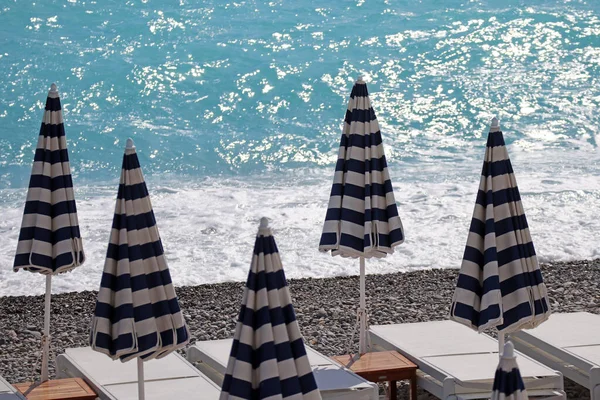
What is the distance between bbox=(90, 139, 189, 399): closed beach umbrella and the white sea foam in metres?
4.93

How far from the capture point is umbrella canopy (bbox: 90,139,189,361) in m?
4.79

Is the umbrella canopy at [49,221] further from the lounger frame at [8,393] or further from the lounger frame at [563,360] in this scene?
the lounger frame at [563,360]

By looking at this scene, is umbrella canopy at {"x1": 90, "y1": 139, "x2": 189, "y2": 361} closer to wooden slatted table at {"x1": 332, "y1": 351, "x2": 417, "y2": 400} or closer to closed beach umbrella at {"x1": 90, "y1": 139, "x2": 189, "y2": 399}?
closed beach umbrella at {"x1": 90, "y1": 139, "x2": 189, "y2": 399}

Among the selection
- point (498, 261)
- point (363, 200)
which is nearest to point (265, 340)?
point (498, 261)

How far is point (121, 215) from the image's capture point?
190 inches

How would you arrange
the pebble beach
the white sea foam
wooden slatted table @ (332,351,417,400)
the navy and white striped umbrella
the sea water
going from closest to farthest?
the navy and white striped umbrella → wooden slatted table @ (332,351,417,400) → the pebble beach → the white sea foam → the sea water

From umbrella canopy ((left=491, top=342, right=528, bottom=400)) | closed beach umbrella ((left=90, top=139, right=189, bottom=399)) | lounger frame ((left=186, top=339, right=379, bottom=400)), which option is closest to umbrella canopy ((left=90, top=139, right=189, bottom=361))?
closed beach umbrella ((left=90, top=139, right=189, bottom=399))

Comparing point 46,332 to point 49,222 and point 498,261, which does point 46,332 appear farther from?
point 498,261

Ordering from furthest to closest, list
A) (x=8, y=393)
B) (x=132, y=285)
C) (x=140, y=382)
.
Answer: (x=8, y=393)
(x=140, y=382)
(x=132, y=285)

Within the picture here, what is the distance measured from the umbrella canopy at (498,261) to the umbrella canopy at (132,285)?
151 cm

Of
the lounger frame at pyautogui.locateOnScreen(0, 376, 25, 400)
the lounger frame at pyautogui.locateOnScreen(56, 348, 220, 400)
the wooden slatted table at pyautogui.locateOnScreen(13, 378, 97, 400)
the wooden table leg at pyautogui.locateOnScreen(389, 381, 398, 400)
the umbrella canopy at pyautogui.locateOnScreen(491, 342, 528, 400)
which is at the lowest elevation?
the wooden table leg at pyautogui.locateOnScreen(389, 381, 398, 400)

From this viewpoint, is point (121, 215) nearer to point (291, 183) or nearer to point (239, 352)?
point (239, 352)

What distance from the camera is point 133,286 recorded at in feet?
15.8

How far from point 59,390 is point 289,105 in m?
15.1
